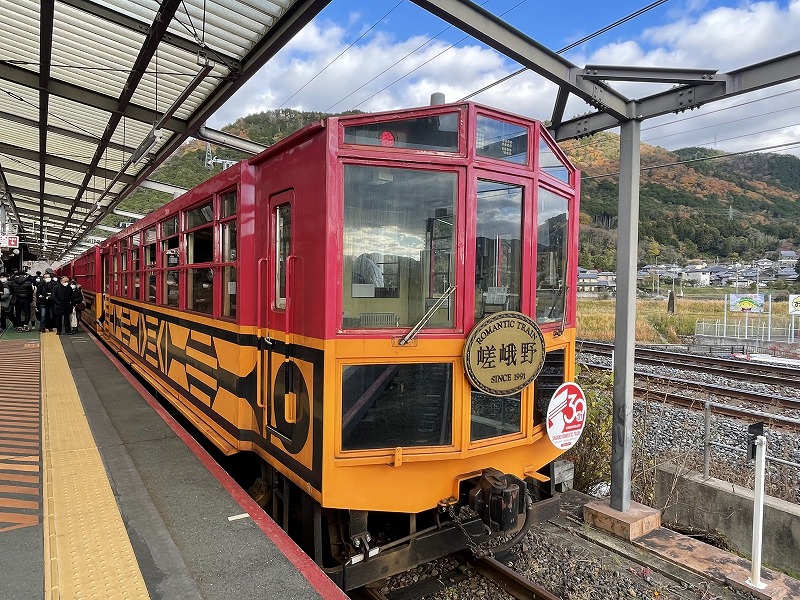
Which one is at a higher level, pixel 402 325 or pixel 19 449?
pixel 402 325

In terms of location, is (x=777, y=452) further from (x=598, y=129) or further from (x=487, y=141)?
(x=487, y=141)

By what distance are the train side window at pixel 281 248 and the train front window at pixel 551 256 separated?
5.55ft

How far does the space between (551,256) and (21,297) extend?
1665 cm

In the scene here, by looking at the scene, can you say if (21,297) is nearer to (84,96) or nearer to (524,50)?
(84,96)

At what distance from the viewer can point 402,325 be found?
3342 mm

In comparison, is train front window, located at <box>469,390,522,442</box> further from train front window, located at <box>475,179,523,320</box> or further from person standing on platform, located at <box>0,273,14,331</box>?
person standing on platform, located at <box>0,273,14,331</box>

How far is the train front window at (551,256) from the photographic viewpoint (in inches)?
151

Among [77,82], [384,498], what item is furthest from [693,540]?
[77,82]

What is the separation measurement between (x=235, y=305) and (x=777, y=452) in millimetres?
6891

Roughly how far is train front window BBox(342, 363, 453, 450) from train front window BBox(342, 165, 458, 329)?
285mm

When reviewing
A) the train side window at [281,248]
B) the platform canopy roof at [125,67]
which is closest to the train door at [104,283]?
the platform canopy roof at [125,67]

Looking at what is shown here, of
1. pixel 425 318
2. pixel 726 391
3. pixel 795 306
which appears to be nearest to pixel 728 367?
pixel 726 391

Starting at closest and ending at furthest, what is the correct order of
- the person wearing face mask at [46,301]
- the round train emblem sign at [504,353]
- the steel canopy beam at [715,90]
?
the round train emblem sign at [504,353] → the steel canopy beam at [715,90] → the person wearing face mask at [46,301]

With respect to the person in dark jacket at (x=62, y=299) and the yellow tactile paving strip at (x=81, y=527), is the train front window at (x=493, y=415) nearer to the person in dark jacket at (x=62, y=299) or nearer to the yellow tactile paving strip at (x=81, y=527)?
the yellow tactile paving strip at (x=81, y=527)
